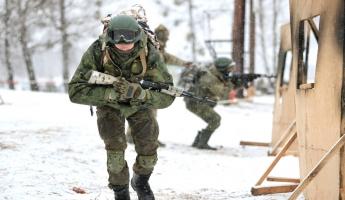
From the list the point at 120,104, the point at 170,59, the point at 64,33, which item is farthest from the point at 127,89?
the point at 64,33

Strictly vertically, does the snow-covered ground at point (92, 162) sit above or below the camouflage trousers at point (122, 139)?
below

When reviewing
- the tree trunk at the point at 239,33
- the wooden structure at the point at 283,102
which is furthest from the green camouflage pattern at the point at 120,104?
the tree trunk at the point at 239,33

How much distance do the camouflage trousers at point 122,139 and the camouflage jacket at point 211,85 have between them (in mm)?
4335

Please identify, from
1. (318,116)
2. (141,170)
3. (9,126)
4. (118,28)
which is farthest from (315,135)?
(9,126)

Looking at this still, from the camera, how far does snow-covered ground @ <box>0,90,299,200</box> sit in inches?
192

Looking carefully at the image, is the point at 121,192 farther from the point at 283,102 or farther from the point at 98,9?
the point at 98,9

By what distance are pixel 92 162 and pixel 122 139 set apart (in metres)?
2.28

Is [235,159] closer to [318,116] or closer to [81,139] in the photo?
[81,139]

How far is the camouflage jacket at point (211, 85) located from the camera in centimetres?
857

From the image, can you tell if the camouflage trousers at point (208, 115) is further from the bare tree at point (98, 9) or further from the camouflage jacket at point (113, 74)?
the bare tree at point (98, 9)

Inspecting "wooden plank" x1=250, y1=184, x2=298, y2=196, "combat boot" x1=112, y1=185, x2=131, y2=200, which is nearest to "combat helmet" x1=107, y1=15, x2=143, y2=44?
"combat boot" x1=112, y1=185, x2=131, y2=200

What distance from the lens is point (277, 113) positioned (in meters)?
8.61

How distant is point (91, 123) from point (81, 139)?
2.18 meters

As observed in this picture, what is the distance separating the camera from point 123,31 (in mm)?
3889
